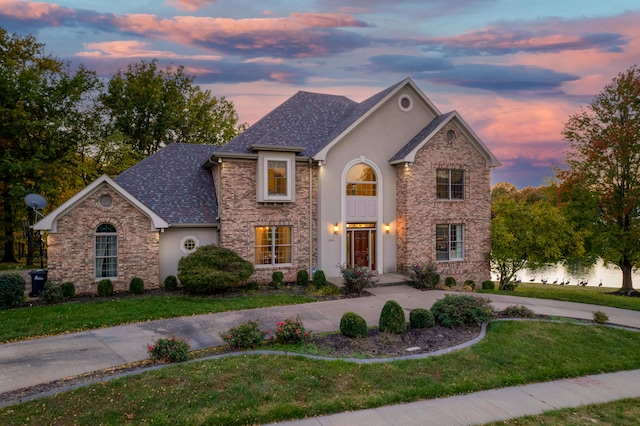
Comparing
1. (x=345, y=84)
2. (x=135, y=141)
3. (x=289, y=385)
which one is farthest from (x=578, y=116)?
(x=135, y=141)

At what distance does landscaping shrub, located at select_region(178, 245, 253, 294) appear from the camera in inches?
575

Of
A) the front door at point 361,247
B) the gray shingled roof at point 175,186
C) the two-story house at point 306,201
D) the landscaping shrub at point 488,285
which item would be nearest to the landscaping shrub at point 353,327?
the two-story house at point 306,201

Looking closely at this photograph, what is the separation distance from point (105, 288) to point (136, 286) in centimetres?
113

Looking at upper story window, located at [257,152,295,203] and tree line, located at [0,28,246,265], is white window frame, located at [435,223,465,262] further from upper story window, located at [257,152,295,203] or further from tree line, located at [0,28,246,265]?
tree line, located at [0,28,246,265]

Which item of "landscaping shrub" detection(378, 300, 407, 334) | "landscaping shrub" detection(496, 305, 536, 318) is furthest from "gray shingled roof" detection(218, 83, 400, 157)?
"landscaping shrub" detection(496, 305, 536, 318)

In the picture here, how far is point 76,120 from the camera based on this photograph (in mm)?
27266

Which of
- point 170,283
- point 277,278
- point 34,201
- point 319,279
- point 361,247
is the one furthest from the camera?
point 361,247

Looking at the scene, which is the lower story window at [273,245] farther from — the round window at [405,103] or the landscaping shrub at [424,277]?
the round window at [405,103]

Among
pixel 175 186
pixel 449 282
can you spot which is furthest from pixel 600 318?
pixel 175 186

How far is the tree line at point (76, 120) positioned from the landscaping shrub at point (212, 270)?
16149mm

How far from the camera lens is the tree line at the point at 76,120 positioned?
2408 centimetres

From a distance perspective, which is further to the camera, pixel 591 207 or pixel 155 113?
pixel 155 113

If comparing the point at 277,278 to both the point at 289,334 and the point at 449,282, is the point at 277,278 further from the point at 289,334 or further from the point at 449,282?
the point at 449,282

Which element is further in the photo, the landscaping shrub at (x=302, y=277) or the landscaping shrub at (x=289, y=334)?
the landscaping shrub at (x=302, y=277)
